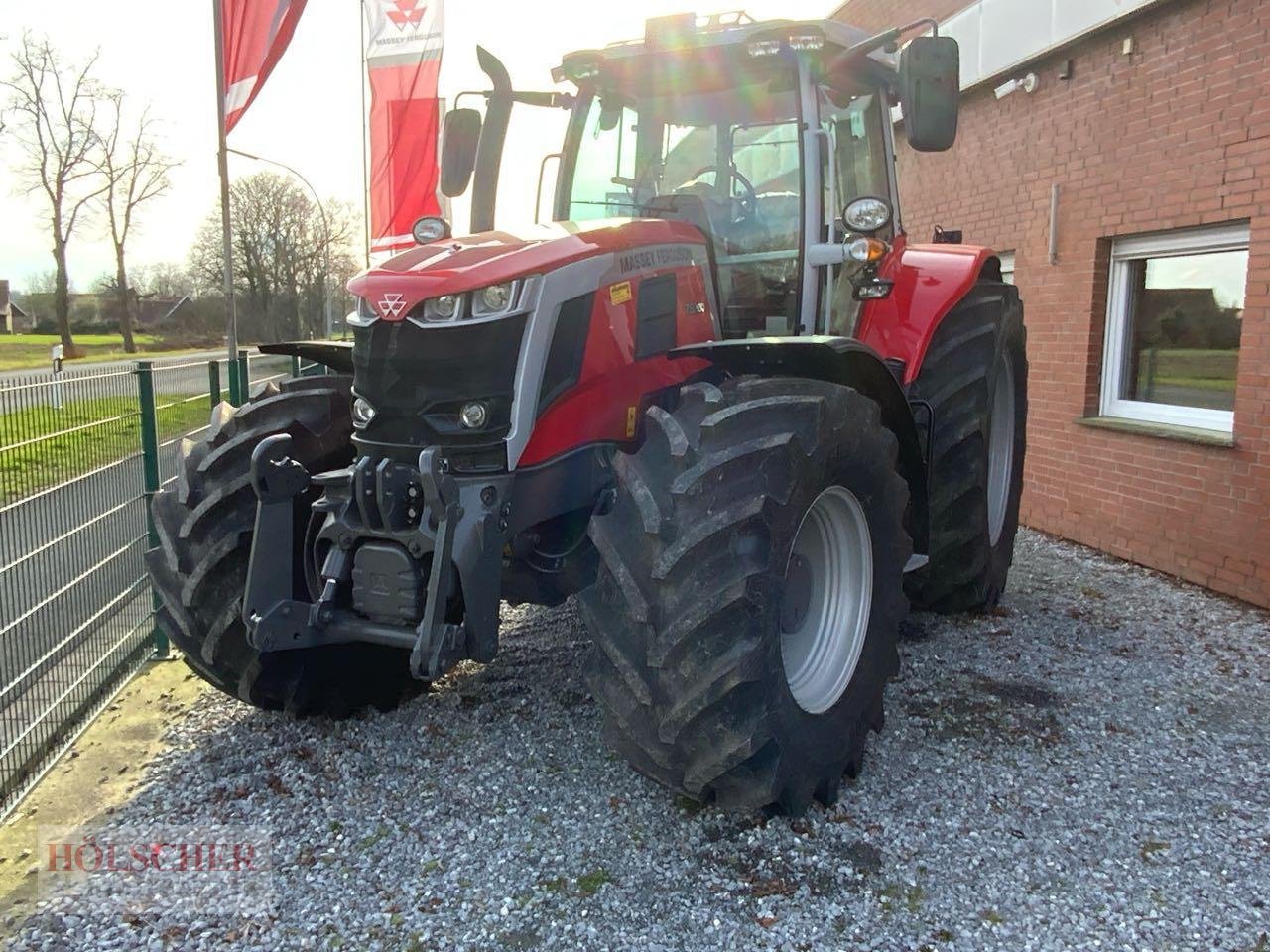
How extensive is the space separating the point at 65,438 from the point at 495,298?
210cm

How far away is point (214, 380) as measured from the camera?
17.3 ft

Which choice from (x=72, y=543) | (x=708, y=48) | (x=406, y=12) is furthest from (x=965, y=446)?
(x=406, y=12)

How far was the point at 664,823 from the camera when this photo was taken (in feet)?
10.1

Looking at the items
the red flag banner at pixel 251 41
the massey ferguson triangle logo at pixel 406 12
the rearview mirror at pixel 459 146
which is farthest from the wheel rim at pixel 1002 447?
the massey ferguson triangle logo at pixel 406 12

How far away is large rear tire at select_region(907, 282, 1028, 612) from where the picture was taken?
4.48 m

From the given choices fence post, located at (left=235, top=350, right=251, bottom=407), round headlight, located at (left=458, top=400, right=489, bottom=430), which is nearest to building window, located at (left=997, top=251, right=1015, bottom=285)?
fence post, located at (left=235, top=350, right=251, bottom=407)

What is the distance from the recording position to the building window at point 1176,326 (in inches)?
226

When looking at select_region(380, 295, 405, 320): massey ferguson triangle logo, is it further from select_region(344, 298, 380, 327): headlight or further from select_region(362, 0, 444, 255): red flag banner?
select_region(362, 0, 444, 255): red flag banner

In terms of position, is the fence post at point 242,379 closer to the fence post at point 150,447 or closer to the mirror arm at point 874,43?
the fence post at point 150,447

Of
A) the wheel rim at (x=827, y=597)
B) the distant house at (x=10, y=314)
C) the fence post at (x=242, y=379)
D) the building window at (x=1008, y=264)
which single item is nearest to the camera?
the wheel rim at (x=827, y=597)

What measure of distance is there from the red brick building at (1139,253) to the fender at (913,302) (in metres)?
1.74

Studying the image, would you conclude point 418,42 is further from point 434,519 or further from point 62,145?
point 62,145

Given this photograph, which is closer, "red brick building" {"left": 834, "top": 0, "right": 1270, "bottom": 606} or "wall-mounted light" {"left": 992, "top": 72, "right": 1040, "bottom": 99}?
"red brick building" {"left": 834, "top": 0, "right": 1270, "bottom": 606}

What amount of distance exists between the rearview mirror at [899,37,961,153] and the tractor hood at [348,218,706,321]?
105cm
